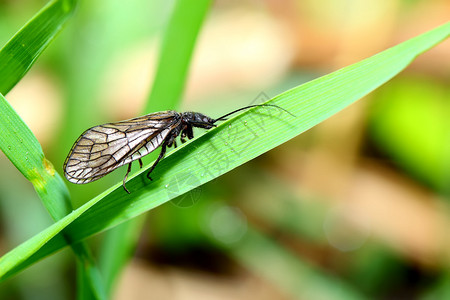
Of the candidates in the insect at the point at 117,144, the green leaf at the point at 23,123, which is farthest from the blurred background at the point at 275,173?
the green leaf at the point at 23,123

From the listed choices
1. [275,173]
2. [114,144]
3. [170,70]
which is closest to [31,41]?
[170,70]

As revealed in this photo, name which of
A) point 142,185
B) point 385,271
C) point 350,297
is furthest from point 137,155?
point 385,271

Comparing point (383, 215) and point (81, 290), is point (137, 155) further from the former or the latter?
point (383, 215)

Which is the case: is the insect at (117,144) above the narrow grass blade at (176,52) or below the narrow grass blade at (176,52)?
below

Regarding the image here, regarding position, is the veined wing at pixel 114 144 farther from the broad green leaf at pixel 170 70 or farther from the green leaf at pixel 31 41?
the green leaf at pixel 31 41

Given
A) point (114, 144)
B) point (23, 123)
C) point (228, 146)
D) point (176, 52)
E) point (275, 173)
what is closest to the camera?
point (23, 123)

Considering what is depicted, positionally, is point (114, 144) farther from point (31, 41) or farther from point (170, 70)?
point (31, 41)
